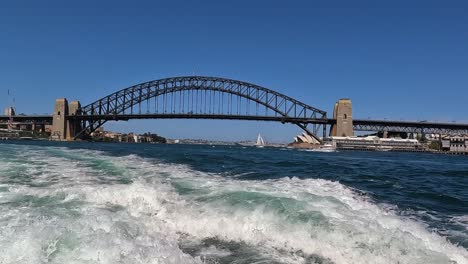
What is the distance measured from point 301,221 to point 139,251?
2565 millimetres

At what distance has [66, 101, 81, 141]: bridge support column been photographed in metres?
113

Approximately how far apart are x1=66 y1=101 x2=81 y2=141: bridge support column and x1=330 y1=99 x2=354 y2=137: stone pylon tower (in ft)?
231

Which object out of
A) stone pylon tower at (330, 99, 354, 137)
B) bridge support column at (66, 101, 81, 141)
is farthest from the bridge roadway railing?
bridge support column at (66, 101, 81, 141)

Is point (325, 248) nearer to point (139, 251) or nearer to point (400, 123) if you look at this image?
Result: point (139, 251)

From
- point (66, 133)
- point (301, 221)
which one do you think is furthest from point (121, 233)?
point (66, 133)

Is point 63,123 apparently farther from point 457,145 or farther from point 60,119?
point 457,145

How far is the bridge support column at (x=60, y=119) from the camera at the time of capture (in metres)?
110

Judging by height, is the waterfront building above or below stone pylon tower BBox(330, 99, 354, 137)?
below

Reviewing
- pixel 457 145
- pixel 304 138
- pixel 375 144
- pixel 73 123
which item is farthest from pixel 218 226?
pixel 304 138

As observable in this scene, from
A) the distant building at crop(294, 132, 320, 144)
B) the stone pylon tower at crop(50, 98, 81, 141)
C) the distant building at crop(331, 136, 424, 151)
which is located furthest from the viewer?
the distant building at crop(294, 132, 320, 144)

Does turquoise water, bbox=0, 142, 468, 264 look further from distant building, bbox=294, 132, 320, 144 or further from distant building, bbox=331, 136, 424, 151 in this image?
distant building, bbox=294, 132, 320, 144

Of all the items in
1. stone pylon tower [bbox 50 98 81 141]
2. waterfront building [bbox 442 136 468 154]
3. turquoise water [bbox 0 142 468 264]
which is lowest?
waterfront building [bbox 442 136 468 154]

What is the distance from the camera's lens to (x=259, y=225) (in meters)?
6.20

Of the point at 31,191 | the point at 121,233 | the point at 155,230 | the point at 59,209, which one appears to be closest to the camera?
the point at 121,233
